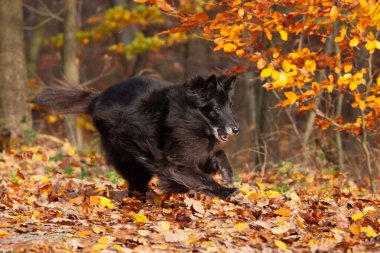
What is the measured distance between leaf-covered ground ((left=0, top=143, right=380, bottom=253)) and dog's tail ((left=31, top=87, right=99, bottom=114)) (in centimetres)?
93

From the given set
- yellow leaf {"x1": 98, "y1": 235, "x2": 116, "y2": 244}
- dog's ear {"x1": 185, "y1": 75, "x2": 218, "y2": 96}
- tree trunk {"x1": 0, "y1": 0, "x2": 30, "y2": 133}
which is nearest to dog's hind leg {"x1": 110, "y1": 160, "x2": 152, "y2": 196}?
dog's ear {"x1": 185, "y1": 75, "x2": 218, "y2": 96}

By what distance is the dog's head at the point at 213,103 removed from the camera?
21.1ft

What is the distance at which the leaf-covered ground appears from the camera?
15.6ft

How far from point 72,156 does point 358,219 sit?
603 cm

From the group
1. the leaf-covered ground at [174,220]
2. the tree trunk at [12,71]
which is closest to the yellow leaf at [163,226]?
the leaf-covered ground at [174,220]

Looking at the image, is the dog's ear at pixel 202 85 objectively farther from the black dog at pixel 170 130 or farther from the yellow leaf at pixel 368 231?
the yellow leaf at pixel 368 231

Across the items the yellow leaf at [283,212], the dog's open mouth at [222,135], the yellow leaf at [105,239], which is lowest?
the yellow leaf at [283,212]

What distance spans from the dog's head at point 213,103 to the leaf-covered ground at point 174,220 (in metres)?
0.81

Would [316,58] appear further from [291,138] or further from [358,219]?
[291,138]

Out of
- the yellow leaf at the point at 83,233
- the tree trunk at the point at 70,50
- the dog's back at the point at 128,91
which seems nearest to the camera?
the yellow leaf at the point at 83,233

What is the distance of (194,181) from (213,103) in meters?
0.84

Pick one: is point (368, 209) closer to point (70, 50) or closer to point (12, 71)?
point (12, 71)

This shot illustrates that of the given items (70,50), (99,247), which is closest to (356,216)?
(99,247)

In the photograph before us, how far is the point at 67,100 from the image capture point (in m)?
7.81
